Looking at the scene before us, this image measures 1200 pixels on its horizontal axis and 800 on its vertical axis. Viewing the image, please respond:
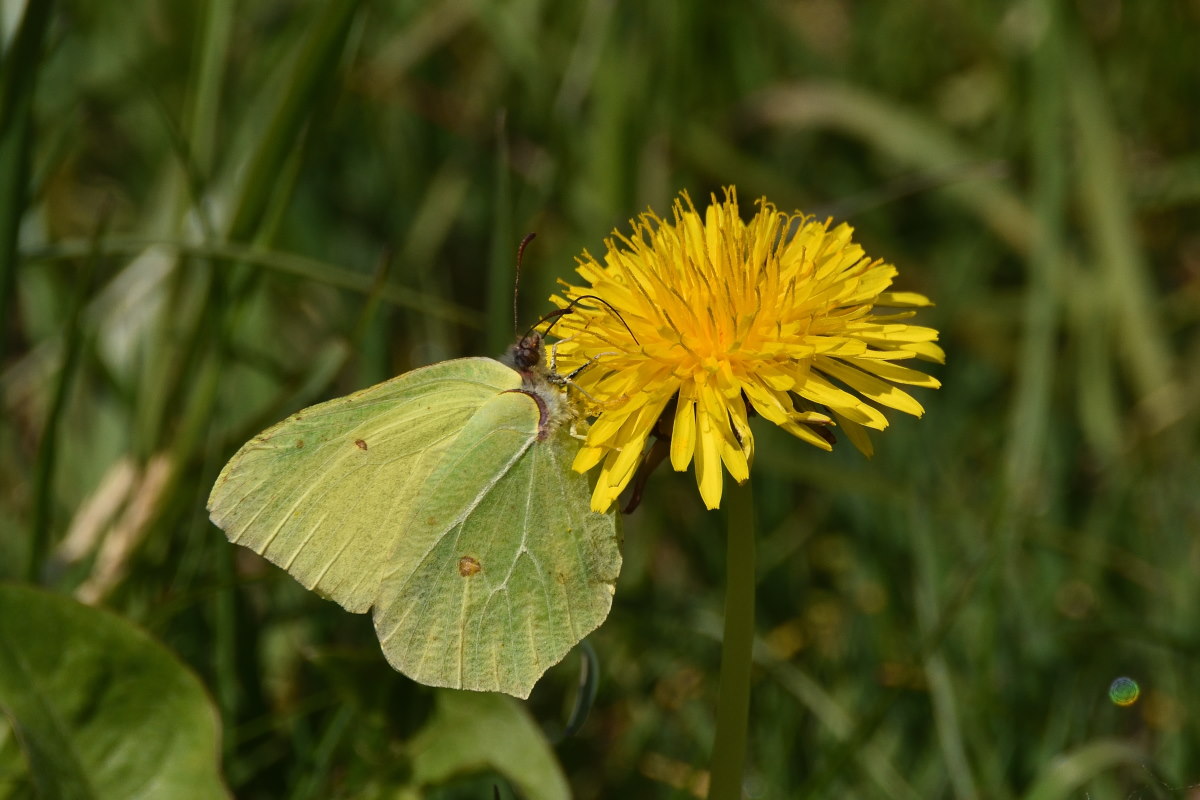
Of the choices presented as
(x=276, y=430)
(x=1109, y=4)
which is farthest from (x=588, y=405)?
(x=1109, y=4)

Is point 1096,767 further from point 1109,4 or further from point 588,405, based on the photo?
point 1109,4

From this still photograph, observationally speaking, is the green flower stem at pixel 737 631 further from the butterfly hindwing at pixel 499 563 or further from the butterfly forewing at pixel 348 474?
the butterfly forewing at pixel 348 474

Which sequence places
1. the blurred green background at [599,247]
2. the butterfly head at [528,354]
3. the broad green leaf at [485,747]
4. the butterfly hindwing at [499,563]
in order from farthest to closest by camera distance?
the blurred green background at [599,247] < the butterfly head at [528,354] < the broad green leaf at [485,747] < the butterfly hindwing at [499,563]

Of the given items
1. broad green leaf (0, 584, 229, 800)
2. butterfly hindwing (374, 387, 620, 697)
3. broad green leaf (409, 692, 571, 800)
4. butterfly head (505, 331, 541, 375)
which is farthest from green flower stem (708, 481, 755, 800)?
broad green leaf (0, 584, 229, 800)

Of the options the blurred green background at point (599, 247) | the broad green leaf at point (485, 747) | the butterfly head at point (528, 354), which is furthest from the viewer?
the blurred green background at point (599, 247)

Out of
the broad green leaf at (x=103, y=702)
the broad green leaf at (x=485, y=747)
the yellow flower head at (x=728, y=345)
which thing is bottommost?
the broad green leaf at (x=103, y=702)

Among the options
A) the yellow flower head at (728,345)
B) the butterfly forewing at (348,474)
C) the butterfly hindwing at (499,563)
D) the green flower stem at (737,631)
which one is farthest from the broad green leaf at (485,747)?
the yellow flower head at (728,345)
